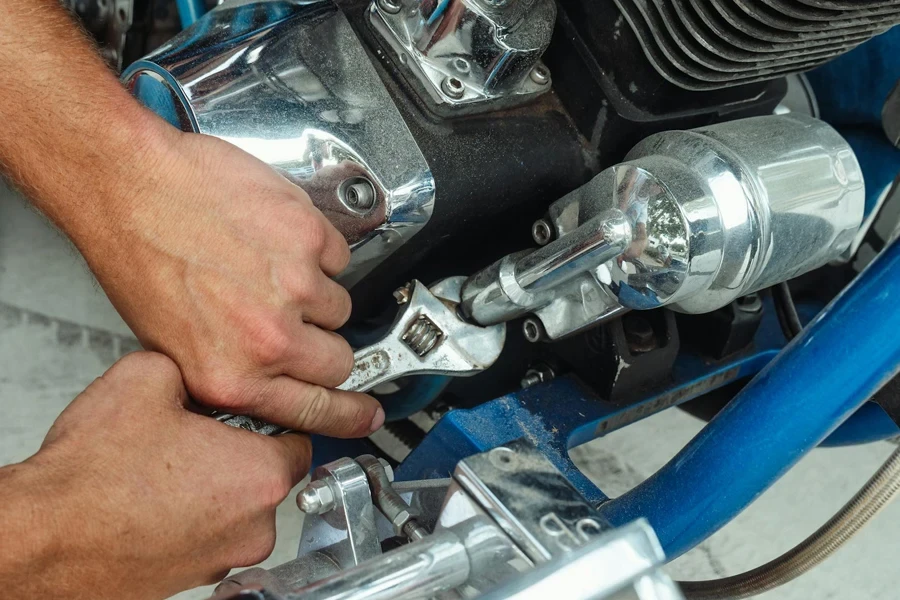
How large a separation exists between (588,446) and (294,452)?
0.75m

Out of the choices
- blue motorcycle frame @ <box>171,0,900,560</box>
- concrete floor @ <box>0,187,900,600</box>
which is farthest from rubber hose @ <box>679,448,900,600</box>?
concrete floor @ <box>0,187,900,600</box>

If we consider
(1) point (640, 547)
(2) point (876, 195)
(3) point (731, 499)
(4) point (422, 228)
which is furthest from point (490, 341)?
(2) point (876, 195)

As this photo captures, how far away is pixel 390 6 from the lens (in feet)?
2.61

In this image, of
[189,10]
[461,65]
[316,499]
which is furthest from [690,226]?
[189,10]

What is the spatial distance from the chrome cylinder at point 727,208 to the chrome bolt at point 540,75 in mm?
126

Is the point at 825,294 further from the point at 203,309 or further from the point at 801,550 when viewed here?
the point at 203,309

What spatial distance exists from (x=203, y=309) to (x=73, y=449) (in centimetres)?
14

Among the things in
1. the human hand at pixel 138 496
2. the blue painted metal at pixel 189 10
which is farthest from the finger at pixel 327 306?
the blue painted metal at pixel 189 10

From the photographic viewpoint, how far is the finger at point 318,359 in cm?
70

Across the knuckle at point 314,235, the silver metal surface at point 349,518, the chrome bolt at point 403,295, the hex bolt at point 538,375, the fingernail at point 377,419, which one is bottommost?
the hex bolt at point 538,375

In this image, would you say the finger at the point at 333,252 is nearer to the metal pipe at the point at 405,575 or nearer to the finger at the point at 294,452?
the finger at the point at 294,452

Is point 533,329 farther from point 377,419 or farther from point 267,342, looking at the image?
point 267,342

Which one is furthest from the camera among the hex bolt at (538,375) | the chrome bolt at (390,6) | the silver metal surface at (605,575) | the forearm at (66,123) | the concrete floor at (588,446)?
the concrete floor at (588,446)

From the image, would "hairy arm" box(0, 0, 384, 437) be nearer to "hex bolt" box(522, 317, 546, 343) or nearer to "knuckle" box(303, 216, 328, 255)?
"knuckle" box(303, 216, 328, 255)
